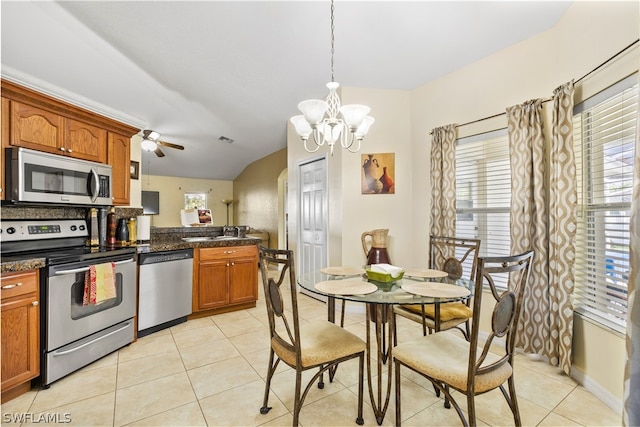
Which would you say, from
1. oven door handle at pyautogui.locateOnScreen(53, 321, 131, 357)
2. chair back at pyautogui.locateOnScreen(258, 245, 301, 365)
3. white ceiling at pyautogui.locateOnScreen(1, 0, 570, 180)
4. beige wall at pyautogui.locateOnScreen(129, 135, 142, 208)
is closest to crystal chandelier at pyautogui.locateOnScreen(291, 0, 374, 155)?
white ceiling at pyautogui.locateOnScreen(1, 0, 570, 180)

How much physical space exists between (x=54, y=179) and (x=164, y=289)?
132 centimetres

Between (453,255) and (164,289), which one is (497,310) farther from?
(164,289)

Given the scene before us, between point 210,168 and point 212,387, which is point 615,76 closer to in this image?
point 212,387

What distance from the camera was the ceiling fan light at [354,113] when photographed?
1.87 m

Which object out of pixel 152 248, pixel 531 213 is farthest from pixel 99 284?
pixel 531 213

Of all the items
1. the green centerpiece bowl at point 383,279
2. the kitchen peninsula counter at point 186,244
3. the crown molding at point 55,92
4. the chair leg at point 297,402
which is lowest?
the chair leg at point 297,402

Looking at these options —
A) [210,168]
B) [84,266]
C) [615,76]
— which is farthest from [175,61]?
[210,168]

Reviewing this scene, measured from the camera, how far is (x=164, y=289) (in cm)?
291

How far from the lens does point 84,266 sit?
215 cm

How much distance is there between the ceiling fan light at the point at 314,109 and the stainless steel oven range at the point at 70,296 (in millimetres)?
1945

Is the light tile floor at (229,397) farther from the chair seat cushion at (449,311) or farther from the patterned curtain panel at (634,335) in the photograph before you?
the patterned curtain panel at (634,335)

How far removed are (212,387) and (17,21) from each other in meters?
3.15

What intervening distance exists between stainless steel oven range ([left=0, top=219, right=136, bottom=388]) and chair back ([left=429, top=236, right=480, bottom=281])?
2.68 meters

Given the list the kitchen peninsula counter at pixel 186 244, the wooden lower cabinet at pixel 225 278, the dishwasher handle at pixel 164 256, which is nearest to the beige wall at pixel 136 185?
the kitchen peninsula counter at pixel 186 244
